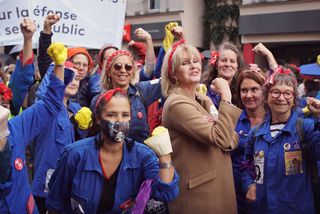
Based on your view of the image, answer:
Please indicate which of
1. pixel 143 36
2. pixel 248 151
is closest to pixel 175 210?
pixel 248 151

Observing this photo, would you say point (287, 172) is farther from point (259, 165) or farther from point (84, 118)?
point (84, 118)

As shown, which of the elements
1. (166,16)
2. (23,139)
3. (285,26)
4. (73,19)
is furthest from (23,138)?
(166,16)

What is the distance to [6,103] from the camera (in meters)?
3.05

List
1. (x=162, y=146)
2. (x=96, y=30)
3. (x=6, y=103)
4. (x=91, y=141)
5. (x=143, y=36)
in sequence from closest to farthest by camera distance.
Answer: (x=162, y=146) → (x=91, y=141) → (x=6, y=103) → (x=143, y=36) → (x=96, y=30)

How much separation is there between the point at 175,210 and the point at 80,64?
6.84 feet

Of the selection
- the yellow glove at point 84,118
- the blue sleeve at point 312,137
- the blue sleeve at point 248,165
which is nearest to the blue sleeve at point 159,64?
the yellow glove at point 84,118

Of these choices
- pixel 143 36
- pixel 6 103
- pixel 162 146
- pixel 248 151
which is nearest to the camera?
pixel 162 146

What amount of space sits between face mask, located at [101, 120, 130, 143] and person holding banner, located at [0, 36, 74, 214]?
0.32 m

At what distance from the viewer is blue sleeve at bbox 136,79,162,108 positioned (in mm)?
3918

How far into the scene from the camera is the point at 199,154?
9.64ft

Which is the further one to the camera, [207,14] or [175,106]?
[207,14]

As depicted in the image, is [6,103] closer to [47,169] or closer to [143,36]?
[47,169]

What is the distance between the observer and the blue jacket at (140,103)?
146 inches

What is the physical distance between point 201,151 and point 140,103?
1.03 meters
